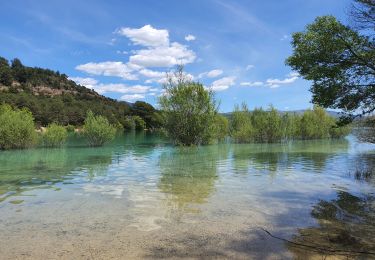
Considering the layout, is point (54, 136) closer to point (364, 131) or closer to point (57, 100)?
point (364, 131)

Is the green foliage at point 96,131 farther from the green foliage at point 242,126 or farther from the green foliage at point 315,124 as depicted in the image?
the green foliage at point 315,124

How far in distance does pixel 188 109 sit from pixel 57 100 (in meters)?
93.1

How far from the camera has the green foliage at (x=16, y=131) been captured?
1412 inches

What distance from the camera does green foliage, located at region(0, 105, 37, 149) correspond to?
35.9 m

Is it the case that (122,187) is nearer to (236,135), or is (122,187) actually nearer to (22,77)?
(236,135)

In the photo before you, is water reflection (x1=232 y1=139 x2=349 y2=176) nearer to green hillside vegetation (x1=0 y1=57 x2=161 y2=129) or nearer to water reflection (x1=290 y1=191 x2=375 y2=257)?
water reflection (x1=290 y1=191 x2=375 y2=257)

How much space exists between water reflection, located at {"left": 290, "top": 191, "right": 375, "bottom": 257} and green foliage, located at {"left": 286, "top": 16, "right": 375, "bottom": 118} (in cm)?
553

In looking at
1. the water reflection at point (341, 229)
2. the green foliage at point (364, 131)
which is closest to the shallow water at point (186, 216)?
the water reflection at point (341, 229)

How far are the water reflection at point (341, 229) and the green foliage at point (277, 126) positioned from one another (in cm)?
4341

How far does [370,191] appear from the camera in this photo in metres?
14.4

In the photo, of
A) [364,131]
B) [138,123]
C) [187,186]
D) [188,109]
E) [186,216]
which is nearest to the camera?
A: [186,216]

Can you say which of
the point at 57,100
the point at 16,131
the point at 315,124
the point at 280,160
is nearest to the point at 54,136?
the point at 16,131

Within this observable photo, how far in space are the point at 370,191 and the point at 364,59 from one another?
19.0 ft

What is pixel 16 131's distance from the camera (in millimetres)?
36375
